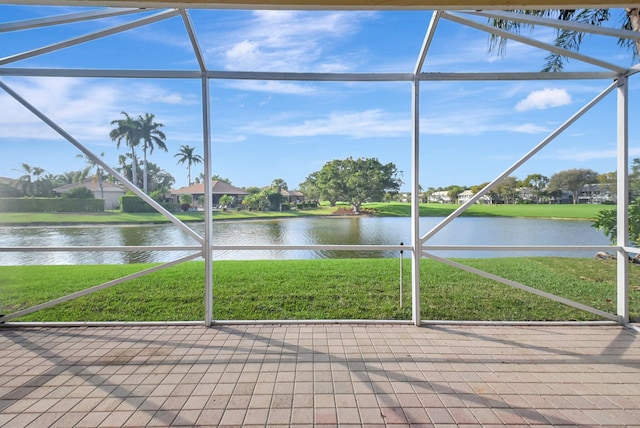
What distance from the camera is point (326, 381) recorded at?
7.30 ft

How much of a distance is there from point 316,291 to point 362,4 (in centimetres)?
334

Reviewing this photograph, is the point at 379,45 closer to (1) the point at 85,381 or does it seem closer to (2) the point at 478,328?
(2) the point at 478,328

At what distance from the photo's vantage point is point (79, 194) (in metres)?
3.77

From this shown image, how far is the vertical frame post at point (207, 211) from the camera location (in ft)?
10.5

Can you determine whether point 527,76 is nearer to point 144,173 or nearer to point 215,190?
point 215,190

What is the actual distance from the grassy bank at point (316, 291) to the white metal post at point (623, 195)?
42cm

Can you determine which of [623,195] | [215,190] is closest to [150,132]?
[215,190]

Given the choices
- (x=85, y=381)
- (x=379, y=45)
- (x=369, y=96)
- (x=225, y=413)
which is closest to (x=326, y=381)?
(x=225, y=413)

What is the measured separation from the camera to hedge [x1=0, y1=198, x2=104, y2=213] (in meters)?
3.78

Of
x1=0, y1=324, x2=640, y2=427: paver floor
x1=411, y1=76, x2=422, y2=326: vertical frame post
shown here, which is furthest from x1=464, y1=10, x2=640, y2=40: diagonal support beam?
x1=0, y1=324, x2=640, y2=427: paver floor

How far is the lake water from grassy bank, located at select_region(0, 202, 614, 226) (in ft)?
0.23

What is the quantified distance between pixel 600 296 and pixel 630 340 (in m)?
1.65

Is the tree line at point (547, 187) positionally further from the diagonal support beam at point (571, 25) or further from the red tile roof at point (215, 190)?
the red tile roof at point (215, 190)

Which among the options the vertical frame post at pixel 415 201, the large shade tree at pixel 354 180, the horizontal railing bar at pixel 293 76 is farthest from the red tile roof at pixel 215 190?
the vertical frame post at pixel 415 201
